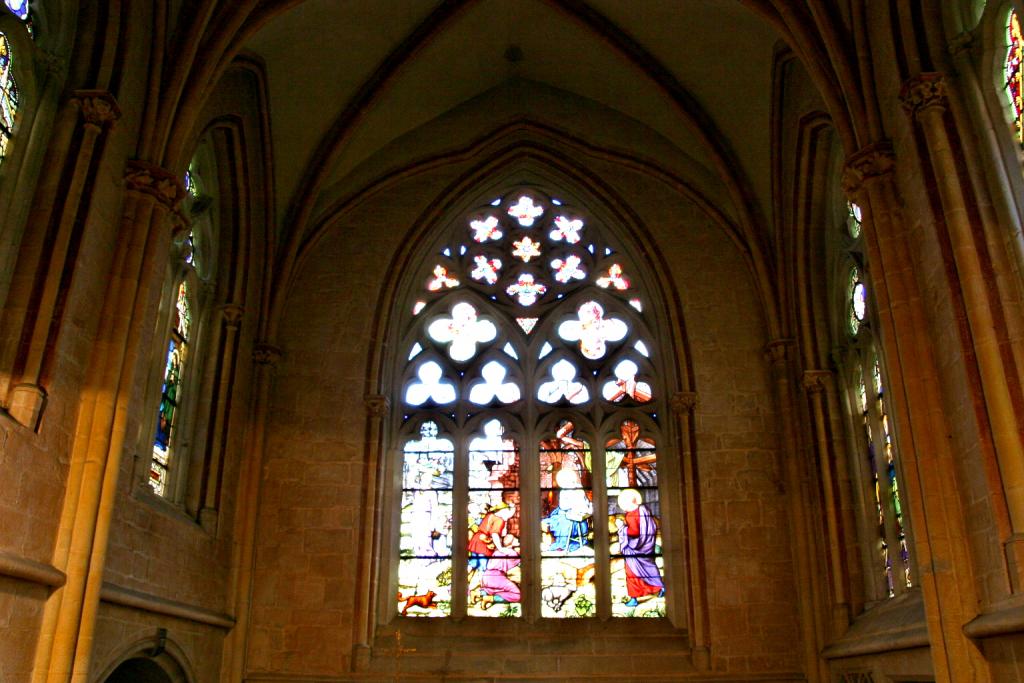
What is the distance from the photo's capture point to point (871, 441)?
10508 mm

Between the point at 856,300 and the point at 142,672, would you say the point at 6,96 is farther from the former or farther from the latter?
the point at 856,300

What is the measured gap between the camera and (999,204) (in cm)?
722

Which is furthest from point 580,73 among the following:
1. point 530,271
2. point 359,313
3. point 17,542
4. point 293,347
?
point 17,542

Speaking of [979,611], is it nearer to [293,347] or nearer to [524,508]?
[524,508]

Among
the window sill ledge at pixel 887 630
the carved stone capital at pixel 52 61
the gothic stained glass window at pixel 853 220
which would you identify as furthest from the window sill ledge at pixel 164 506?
the gothic stained glass window at pixel 853 220

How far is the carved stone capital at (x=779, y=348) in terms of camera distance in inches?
472

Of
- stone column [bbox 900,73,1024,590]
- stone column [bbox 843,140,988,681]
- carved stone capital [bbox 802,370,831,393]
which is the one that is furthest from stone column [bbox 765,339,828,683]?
stone column [bbox 900,73,1024,590]

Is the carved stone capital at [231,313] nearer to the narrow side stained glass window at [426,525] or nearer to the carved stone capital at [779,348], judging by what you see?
the narrow side stained glass window at [426,525]

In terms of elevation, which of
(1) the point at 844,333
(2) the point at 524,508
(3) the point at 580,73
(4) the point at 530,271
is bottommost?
(2) the point at 524,508

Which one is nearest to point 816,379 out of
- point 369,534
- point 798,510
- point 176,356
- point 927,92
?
point 798,510

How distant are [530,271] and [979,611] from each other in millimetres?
7907

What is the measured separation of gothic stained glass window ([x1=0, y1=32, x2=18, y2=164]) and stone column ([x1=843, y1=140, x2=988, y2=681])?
675 cm

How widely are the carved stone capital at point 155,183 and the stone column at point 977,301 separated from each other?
20.2 feet

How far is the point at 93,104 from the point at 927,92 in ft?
21.4
